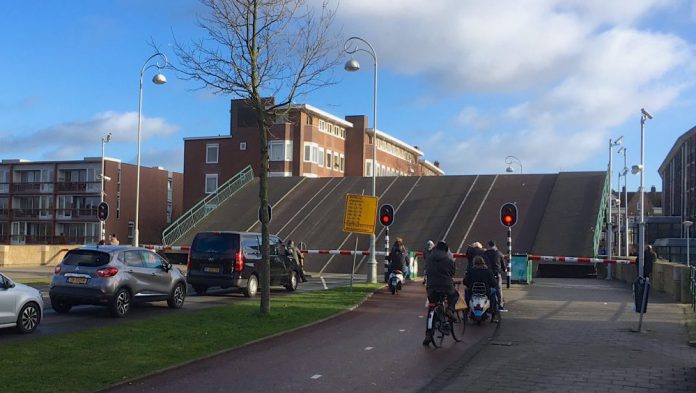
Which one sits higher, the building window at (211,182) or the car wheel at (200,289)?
the building window at (211,182)

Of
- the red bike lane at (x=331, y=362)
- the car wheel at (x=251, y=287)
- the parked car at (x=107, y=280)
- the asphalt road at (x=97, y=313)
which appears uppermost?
the parked car at (x=107, y=280)

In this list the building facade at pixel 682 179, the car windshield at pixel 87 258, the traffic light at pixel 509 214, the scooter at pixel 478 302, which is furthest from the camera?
the building facade at pixel 682 179

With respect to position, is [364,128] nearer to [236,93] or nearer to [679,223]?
[679,223]

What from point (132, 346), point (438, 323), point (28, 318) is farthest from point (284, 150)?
point (132, 346)

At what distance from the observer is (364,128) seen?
70.5 m

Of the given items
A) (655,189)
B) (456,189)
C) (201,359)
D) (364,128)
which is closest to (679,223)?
(364,128)

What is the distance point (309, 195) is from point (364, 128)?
29.4 meters

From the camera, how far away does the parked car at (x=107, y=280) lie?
13.8 metres

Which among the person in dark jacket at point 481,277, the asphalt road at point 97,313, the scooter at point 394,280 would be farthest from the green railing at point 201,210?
the person in dark jacket at point 481,277

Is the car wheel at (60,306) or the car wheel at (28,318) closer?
the car wheel at (28,318)

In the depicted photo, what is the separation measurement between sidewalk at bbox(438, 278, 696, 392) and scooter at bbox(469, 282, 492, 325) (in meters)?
0.48

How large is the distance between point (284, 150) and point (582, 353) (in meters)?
51.7

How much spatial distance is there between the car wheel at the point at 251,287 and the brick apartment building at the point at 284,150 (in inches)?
1523

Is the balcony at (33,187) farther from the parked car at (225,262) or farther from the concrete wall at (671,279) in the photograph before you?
the concrete wall at (671,279)
